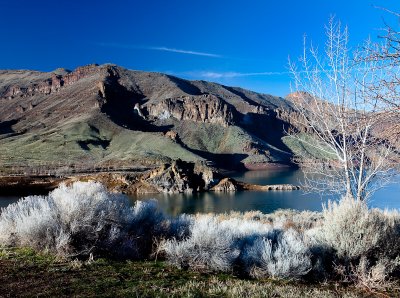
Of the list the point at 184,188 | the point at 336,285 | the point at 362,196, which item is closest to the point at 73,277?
the point at 336,285

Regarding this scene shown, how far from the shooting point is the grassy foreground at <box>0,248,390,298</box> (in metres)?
5.77

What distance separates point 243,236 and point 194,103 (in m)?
176

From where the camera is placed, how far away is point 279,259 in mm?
7566

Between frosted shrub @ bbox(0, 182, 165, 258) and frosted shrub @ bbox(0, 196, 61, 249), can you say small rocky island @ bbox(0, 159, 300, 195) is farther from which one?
frosted shrub @ bbox(0, 196, 61, 249)

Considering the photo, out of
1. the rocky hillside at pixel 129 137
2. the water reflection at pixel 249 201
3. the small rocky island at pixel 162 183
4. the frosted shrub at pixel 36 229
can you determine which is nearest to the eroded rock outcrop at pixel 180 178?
the small rocky island at pixel 162 183

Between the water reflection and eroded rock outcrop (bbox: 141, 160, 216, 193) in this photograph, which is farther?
eroded rock outcrop (bbox: 141, 160, 216, 193)

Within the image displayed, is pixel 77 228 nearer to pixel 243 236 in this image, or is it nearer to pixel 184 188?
pixel 243 236

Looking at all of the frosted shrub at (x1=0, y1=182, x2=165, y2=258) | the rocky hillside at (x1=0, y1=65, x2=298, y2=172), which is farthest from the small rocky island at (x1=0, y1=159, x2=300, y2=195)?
the frosted shrub at (x1=0, y1=182, x2=165, y2=258)

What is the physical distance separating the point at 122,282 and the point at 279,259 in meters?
3.01

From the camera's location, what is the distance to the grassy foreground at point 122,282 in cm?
577

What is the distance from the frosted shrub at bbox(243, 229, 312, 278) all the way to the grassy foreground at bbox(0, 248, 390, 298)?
0.24 meters

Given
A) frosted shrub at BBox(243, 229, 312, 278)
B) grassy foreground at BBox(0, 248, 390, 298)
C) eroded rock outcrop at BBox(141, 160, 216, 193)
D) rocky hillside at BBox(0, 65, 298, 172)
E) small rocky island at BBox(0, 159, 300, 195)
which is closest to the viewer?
grassy foreground at BBox(0, 248, 390, 298)

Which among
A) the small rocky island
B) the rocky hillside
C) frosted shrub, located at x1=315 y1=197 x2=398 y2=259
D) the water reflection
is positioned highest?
the rocky hillside

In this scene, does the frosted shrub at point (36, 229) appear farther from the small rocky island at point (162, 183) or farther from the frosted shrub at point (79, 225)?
the small rocky island at point (162, 183)
